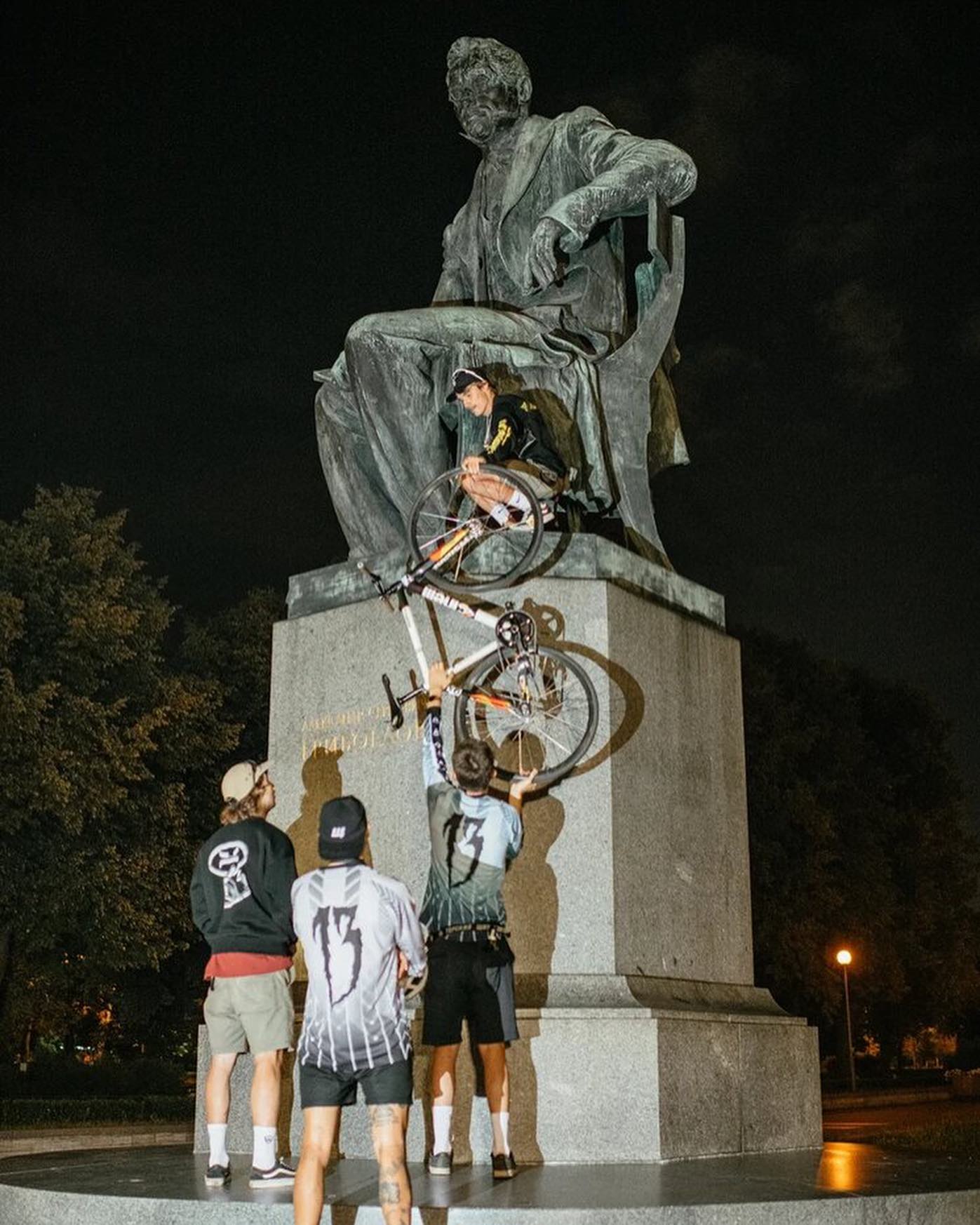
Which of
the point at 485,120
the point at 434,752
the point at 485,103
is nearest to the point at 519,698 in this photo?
the point at 434,752

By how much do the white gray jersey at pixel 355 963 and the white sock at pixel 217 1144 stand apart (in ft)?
5.23

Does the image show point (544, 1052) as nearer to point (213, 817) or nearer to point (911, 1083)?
point (213, 817)

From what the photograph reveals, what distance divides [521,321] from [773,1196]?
252 inches

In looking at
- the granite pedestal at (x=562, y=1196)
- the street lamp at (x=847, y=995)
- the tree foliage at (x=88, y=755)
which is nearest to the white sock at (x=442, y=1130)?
the granite pedestal at (x=562, y=1196)

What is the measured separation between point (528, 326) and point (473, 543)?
1.91 metres

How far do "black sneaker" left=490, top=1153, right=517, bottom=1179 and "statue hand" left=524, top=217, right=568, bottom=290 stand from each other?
6026 mm

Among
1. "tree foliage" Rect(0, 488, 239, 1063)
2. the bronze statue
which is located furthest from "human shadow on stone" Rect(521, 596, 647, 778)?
"tree foliage" Rect(0, 488, 239, 1063)

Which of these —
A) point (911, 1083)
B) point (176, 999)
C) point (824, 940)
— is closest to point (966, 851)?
point (911, 1083)

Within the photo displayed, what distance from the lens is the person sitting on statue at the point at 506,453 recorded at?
959cm

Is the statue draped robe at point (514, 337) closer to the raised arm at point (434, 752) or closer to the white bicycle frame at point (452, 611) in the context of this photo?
the white bicycle frame at point (452, 611)

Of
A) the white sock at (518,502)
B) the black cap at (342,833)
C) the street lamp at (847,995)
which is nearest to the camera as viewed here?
the black cap at (342,833)

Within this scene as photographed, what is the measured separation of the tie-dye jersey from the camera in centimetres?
740

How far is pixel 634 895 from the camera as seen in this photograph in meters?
8.81

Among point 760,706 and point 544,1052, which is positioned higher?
point 760,706
